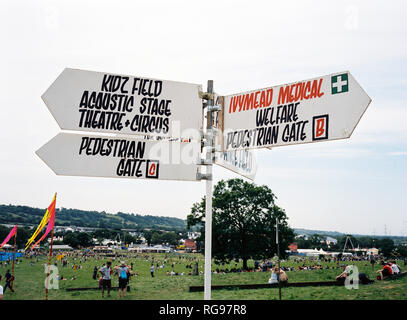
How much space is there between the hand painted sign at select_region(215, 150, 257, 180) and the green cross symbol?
1196 mm

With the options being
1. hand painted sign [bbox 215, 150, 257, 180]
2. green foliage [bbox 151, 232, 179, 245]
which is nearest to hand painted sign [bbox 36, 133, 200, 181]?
hand painted sign [bbox 215, 150, 257, 180]

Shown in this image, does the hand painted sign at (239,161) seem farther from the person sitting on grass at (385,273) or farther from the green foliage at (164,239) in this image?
the green foliage at (164,239)

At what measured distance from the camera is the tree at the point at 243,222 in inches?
1362

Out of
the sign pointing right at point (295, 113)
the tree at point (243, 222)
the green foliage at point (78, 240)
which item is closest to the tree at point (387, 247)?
the tree at point (243, 222)

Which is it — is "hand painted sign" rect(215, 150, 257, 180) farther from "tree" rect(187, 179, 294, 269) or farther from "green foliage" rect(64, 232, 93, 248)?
"green foliage" rect(64, 232, 93, 248)

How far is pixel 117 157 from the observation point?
3502 mm

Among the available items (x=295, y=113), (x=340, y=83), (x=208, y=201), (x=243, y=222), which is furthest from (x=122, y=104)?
(x=243, y=222)

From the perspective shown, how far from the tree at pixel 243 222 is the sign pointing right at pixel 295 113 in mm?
31179

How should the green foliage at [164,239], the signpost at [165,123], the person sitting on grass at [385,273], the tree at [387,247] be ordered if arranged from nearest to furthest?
the signpost at [165,123]
the person sitting on grass at [385,273]
the tree at [387,247]
the green foliage at [164,239]

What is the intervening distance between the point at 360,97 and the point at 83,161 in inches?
102

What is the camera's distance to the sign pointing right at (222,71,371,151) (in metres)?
3.09

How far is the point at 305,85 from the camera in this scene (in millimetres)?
3367
